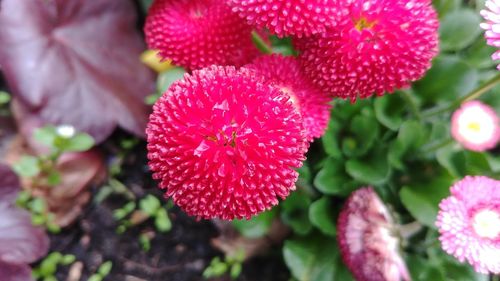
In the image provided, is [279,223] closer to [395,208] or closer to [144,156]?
[395,208]

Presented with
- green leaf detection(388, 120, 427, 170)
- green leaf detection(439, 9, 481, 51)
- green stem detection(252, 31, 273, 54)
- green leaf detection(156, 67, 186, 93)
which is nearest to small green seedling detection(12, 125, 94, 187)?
green leaf detection(156, 67, 186, 93)

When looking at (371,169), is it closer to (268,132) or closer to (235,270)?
(235,270)

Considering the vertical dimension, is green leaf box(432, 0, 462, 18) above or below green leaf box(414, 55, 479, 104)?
above

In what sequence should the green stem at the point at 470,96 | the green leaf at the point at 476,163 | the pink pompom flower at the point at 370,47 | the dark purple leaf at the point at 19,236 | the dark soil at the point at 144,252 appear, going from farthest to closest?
the dark soil at the point at 144,252, the green leaf at the point at 476,163, the dark purple leaf at the point at 19,236, the green stem at the point at 470,96, the pink pompom flower at the point at 370,47

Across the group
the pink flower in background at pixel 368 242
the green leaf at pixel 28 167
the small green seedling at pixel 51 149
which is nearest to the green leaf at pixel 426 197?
the pink flower in background at pixel 368 242

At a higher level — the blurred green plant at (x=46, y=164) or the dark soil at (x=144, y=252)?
the blurred green plant at (x=46, y=164)

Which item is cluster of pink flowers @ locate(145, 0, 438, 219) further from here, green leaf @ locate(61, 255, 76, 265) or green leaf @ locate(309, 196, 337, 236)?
green leaf @ locate(61, 255, 76, 265)

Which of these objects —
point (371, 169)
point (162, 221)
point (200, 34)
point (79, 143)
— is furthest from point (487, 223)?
point (79, 143)

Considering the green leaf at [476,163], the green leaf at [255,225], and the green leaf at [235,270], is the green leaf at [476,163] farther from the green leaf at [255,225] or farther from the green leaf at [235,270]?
the green leaf at [235,270]
